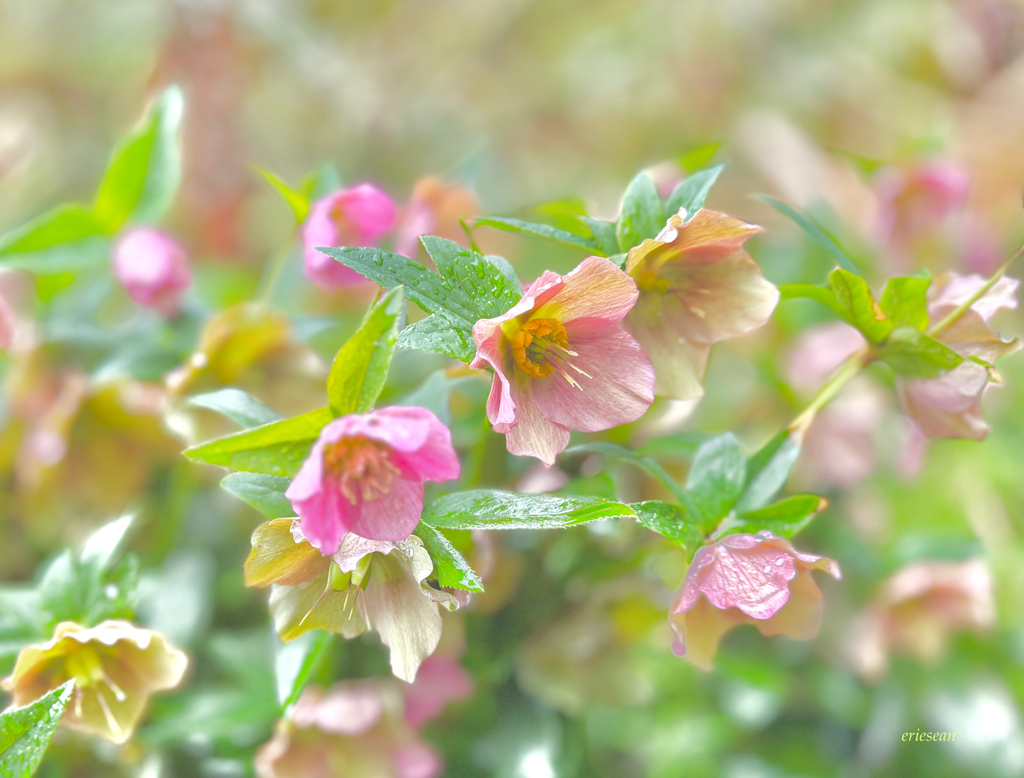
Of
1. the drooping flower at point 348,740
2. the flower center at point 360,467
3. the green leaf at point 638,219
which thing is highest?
the green leaf at point 638,219

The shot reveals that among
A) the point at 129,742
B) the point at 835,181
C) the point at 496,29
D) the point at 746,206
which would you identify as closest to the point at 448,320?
the point at 129,742

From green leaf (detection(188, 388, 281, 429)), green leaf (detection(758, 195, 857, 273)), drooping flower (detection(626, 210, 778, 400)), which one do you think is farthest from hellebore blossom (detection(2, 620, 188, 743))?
green leaf (detection(758, 195, 857, 273))

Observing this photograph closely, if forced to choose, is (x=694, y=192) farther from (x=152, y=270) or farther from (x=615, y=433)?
(x=152, y=270)

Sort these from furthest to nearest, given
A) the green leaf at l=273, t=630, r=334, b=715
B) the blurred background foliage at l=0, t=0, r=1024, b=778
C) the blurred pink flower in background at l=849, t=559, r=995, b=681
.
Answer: the blurred pink flower in background at l=849, t=559, r=995, b=681
the blurred background foliage at l=0, t=0, r=1024, b=778
the green leaf at l=273, t=630, r=334, b=715

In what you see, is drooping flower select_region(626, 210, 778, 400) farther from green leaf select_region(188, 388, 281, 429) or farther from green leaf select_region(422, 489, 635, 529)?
green leaf select_region(188, 388, 281, 429)

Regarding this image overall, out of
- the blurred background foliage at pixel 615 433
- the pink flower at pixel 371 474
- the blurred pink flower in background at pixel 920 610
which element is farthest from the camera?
the blurred pink flower in background at pixel 920 610

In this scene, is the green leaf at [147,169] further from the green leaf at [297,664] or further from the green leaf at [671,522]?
the green leaf at [671,522]

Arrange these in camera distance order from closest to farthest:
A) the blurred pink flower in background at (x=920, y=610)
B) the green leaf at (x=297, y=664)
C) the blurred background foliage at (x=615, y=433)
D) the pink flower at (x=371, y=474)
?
the pink flower at (x=371, y=474)
the green leaf at (x=297, y=664)
the blurred background foliage at (x=615, y=433)
the blurred pink flower in background at (x=920, y=610)

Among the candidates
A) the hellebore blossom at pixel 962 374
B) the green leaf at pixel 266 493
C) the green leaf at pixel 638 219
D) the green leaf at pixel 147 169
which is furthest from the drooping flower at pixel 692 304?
the green leaf at pixel 147 169
